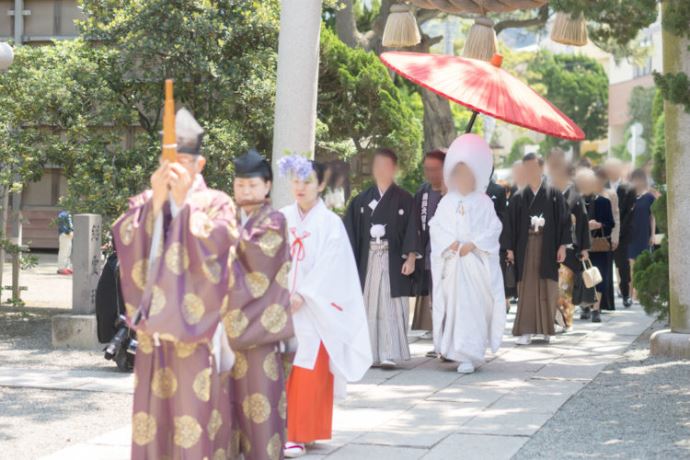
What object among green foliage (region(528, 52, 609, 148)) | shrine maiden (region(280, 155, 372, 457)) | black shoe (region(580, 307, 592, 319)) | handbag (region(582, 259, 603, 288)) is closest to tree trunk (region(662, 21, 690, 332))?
handbag (region(582, 259, 603, 288))

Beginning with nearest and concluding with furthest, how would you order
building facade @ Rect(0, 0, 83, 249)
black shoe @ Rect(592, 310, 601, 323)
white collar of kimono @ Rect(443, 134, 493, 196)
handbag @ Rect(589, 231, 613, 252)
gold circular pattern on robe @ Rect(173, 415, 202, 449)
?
gold circular pattern on robe @ Rect(173, 415, 202, 449) → white collar of kimono @ Rect(443, 134, 493, 196) → black shoe @ Rect(592, 310, 601, 323) → handbag @ Rect(589, 231, 613, 252) → building facade @ Rect(0, 0, 83, 249)

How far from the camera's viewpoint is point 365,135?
1630 cm

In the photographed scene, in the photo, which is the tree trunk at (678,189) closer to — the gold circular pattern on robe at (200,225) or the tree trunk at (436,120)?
the gold circular pattern on robe at (200,225)

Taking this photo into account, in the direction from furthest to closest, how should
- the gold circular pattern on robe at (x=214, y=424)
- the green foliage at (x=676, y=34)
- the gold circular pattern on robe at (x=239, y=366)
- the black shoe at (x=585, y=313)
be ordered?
the black shoe at (x=585, y=313) → the green foliage at (x=676, y=34) → the gold circular pattern on robe at (x=239, y=366) → the gold circular pattern on robe at (x=214, y=424)

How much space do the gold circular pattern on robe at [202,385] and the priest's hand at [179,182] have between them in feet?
2.34

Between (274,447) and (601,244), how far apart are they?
9037mm

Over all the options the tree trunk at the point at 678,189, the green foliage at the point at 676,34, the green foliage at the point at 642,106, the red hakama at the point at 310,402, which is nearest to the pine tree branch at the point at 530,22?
the tree trunk at the point at 678,189

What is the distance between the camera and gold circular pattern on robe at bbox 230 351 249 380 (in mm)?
5316

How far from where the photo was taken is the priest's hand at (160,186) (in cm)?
460

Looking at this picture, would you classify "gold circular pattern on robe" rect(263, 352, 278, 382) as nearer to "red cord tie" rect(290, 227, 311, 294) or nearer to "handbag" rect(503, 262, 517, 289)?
"red cord tie" rect(290, 227, 311, 294)

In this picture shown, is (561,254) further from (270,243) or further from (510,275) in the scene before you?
(270,243)

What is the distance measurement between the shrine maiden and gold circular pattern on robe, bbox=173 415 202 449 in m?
1.62

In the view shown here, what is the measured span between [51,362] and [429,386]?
3283 millimetres

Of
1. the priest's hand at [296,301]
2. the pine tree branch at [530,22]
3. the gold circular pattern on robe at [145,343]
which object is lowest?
the gold circular pattern on robe at [145,343]
